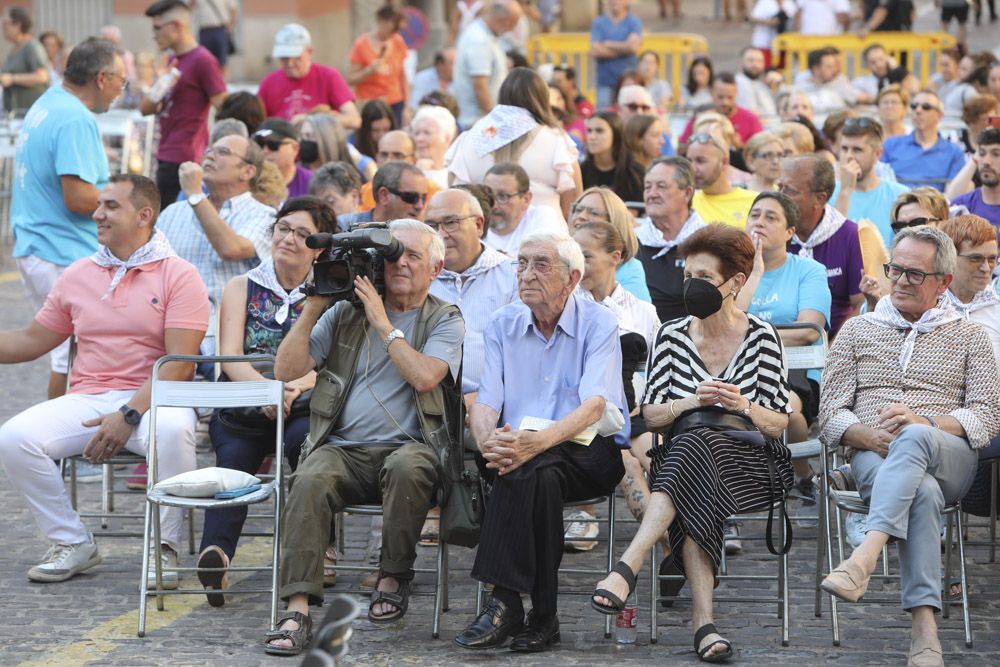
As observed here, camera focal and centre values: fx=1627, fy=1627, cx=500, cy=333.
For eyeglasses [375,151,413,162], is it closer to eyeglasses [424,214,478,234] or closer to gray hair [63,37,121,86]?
gray hair [63,37,121,86]

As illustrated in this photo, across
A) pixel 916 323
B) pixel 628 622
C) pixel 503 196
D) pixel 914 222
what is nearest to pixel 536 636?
pixel 628 622

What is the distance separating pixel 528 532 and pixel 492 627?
38cm

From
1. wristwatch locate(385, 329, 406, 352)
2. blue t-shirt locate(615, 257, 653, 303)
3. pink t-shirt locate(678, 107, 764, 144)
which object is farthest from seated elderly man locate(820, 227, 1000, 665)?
pink t-shirt locate(678, 107, 764, 144)

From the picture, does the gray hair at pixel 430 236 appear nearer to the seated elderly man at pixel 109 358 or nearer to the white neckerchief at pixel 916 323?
the seated elderly man at pixel 109 358

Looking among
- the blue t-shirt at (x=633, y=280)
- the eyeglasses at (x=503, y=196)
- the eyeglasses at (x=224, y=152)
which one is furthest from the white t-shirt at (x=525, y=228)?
the eyeglasses at (x=224, y=152)

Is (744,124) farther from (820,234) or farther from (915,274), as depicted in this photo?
(915,274)

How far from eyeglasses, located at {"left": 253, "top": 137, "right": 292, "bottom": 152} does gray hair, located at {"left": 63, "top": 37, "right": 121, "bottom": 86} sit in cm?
126

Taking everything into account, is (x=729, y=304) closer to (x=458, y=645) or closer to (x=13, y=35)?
(x=458, y=645)

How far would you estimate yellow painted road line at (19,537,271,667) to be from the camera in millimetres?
5945

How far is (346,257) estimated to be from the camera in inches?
251

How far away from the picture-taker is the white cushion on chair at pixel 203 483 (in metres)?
6.29

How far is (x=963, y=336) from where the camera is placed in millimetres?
6379

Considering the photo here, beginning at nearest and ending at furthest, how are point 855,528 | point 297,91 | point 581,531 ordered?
point 855,528, point 581,531, point 297,91

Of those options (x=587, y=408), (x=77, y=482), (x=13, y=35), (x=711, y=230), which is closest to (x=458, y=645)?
(x=587, y=408)
